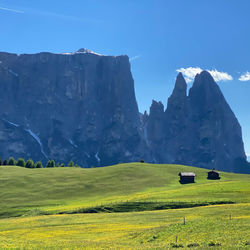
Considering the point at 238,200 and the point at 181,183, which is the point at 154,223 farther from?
the point at 181,183

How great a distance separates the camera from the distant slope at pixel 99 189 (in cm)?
8219

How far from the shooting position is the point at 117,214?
213 feet

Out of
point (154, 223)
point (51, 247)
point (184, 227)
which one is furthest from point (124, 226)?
point (51, 247)

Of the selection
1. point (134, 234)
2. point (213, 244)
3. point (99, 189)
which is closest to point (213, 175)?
point (99, 189)

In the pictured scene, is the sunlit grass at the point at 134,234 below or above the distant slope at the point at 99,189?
below

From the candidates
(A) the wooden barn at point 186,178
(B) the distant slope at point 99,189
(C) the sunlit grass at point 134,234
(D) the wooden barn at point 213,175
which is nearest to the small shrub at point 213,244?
(C) the sunlit grass at point 134,234

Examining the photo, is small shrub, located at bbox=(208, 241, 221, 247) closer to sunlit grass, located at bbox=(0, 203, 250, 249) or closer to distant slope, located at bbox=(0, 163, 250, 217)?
sunlit grass, located at bbox=(0, 203, 250, 249)

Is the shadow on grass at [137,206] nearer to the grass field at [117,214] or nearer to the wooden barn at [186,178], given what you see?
the grass field at [117,214]

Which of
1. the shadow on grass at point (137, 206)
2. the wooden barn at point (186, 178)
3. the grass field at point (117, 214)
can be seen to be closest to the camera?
the grass field at point (117, 214)

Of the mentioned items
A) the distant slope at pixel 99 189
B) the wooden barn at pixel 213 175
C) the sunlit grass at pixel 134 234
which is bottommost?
the sunlit grass at pixel 134 234

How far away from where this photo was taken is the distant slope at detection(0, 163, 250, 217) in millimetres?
82188

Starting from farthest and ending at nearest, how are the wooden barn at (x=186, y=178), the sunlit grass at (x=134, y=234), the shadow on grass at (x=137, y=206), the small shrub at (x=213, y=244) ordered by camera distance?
the wooden barn at (x=186, y=178)
the shadow on grass at (x=137, y=206)
the sunlit grass at (x=134, y=234)
the small shrub at (x=213, y=244)

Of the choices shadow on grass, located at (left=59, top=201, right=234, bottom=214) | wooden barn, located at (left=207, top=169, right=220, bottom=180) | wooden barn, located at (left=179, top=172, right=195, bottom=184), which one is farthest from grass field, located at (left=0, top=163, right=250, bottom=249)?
wooden barn, located at (left=207, top=169, right=220, bottom=180)

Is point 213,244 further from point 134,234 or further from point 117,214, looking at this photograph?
point 117,214
